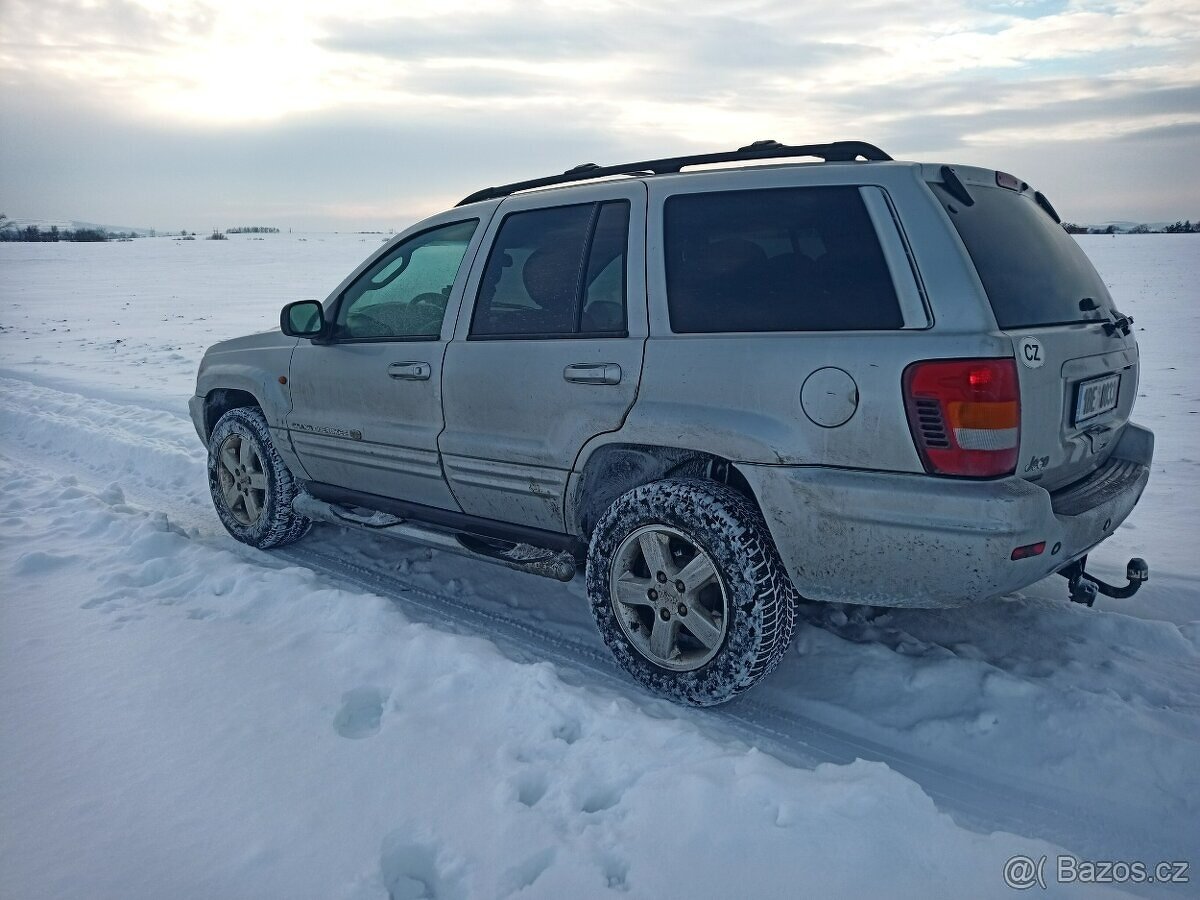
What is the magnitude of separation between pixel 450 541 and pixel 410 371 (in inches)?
31.3

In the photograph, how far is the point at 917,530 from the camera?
257 cm

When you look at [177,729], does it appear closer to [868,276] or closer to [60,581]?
[60,581]

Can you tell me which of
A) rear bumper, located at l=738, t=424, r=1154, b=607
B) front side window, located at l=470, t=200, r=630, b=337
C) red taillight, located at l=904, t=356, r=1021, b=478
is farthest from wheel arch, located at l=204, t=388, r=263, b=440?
red taillight, located at l=904, t=356, r=1021, b=478

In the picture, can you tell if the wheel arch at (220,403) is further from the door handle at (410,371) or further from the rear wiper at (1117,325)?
the rear wiper at (1117,325)

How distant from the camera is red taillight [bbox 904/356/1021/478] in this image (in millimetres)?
2471

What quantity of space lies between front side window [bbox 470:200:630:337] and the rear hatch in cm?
120

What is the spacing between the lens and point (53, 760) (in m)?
2.55

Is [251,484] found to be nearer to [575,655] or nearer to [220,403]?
[220,403]

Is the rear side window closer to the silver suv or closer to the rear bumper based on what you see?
the silver suv

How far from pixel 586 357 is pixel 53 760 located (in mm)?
2183

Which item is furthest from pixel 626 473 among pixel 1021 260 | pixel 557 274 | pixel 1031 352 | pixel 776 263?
pixel 1021 260

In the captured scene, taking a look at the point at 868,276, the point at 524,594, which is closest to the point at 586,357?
the point at 868,276
